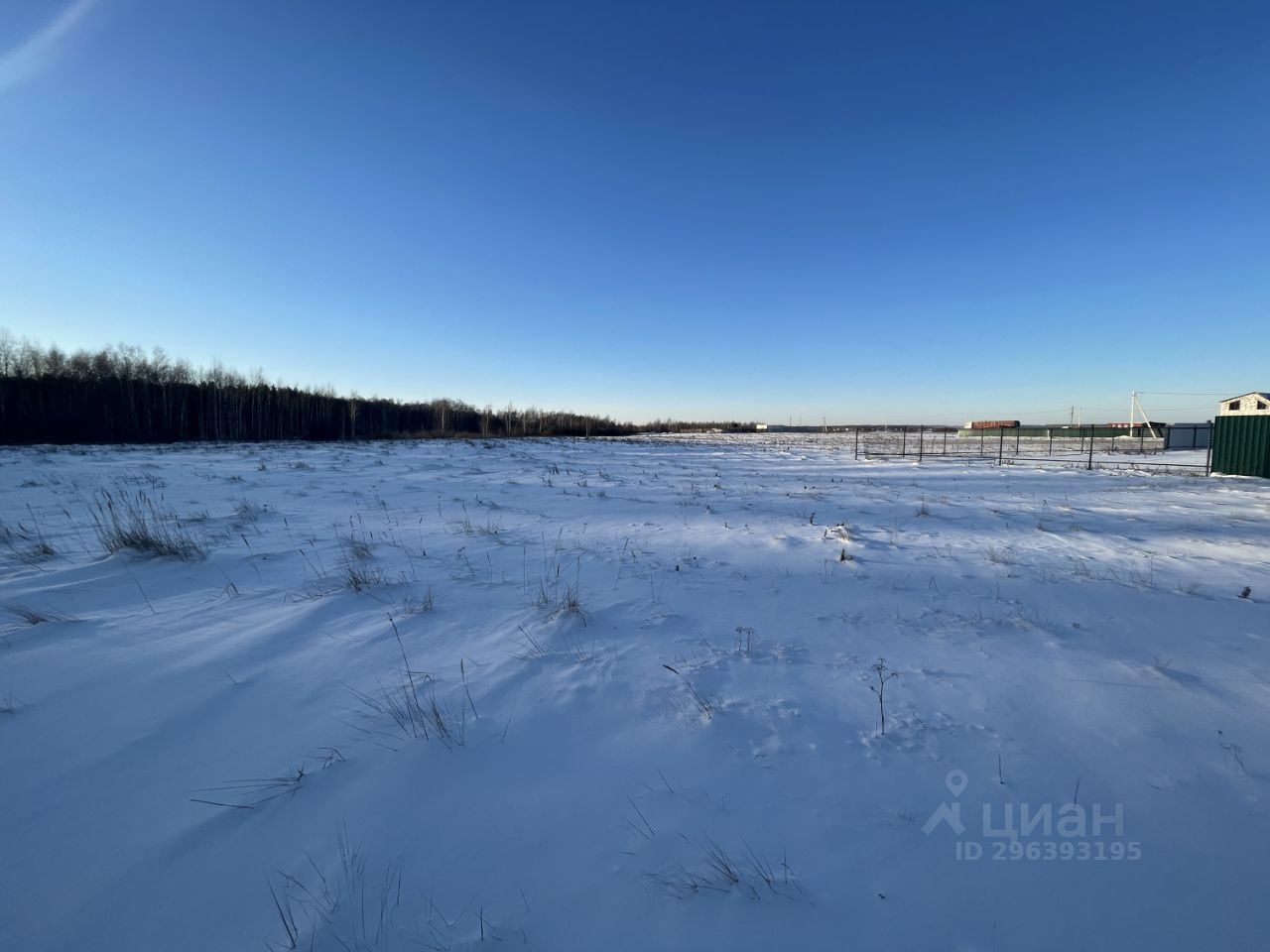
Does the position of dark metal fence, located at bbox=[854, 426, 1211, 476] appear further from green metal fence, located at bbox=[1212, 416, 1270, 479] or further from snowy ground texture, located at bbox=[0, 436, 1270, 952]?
snowy ground texture, located at bbox=[0, 436, 1270, 952]

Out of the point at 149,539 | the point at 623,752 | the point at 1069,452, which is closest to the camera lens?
the point at 623,752

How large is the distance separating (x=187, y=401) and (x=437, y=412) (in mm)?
22975

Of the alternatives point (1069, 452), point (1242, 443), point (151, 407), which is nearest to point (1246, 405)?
point (1242, 443)

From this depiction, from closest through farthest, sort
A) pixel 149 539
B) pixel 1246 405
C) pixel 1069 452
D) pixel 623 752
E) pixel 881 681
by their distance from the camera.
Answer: pixel 623 752 → pixel 881 681 → pixel 149 539 → pixel 1246 405 → pixel 1069 452

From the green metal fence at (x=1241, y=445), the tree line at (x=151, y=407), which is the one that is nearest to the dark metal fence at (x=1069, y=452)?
the green metal fence at (x=1241, y=445)

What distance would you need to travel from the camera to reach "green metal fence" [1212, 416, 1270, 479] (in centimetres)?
1508

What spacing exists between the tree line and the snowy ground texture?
41.4 metres

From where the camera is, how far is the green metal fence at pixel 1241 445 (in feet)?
49.5

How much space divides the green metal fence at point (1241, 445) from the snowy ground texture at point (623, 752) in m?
16.2

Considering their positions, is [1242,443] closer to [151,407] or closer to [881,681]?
[881,681]

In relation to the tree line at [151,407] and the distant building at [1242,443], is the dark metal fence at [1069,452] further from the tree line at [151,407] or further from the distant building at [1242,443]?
the tree line at [151,407]

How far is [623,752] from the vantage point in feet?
7.61

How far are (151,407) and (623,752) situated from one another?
50970 millimetres

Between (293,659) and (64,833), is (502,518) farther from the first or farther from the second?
(64,833)
